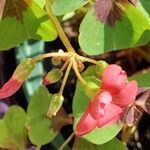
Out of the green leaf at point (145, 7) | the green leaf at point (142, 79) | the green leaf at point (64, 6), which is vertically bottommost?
the green leaf at point (142, 79)

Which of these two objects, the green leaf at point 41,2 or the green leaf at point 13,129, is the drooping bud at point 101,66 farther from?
the green leaf at point 13,129

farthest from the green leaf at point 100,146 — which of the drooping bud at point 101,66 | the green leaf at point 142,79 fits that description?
the drooping bud at point 101,66

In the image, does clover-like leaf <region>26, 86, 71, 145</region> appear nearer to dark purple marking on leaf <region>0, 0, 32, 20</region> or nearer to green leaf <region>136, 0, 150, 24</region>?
dark purple marking on leaf <region>0, 0, 32, 20</region>

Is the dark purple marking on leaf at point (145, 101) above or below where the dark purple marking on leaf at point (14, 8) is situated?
below

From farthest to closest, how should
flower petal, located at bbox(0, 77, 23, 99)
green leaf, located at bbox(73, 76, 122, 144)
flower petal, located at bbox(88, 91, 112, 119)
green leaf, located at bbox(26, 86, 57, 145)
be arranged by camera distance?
green leaf, located at bbox(26, 86, 57, 145) → green leaf, located at bbox(73, 76, 122, 144) → flower petal, located at bbox(0, 77, 23, 99) → flower petal, located at bbox(88, 91, 112, 119)

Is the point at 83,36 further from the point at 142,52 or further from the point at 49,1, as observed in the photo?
the point at 142,52

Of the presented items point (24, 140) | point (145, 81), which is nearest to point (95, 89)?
point (145, 81)

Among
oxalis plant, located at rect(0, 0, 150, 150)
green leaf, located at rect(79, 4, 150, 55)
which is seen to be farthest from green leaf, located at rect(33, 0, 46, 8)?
green leaf, located at rect(79, 4, 150, 55)
